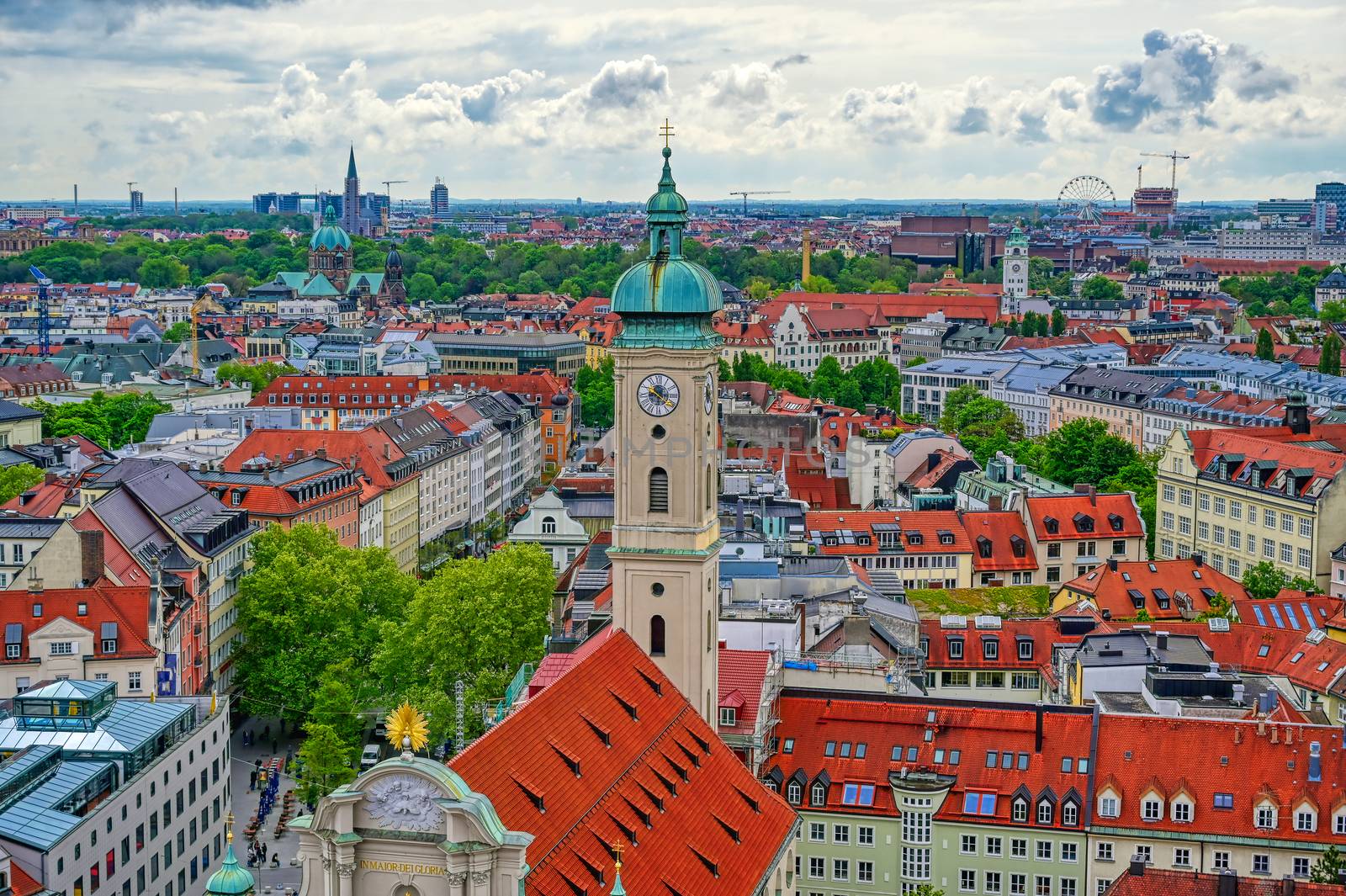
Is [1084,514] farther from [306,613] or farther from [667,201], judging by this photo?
[667,201]

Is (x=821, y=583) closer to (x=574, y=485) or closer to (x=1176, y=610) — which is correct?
(x=1176, y=610)

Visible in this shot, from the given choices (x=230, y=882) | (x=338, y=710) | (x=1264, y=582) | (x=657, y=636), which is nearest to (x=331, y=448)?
(x=338, y=710)

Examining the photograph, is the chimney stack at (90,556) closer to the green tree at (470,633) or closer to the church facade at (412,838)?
the green tree at (470,633)

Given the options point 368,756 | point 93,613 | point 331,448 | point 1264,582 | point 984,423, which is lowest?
point 368,756

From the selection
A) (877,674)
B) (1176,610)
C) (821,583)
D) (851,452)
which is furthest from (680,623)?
(851,452)

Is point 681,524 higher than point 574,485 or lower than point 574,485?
higher

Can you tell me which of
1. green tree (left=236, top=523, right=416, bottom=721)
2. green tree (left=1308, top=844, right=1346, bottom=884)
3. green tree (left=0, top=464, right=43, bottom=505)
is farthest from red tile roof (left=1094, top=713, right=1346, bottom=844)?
green tree (left=0, top=464, right=43, bottom=505)
